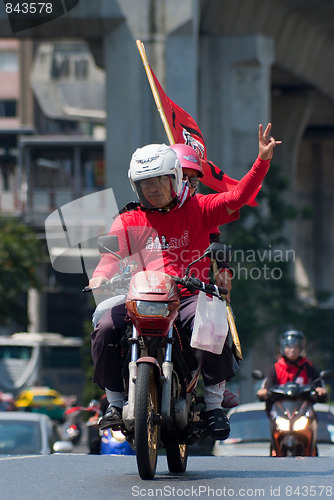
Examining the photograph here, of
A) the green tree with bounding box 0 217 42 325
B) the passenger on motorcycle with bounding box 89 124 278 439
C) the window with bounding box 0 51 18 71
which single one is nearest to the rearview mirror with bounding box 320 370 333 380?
the passenger on motorcycle with bounding box 89 124 278 439

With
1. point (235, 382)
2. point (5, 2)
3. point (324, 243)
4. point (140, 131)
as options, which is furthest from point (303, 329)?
point (324, 243)

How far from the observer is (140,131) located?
23188 millimetres

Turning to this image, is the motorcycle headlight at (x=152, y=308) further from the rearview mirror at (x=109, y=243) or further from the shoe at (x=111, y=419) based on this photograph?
the shoe at (x=111, y=419)

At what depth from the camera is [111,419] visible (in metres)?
6.95

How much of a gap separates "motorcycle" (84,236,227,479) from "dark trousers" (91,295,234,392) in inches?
4.7

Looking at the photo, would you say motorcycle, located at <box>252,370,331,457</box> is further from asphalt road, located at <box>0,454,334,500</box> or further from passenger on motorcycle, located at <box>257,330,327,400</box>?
asphalt road, located at <box>0,454,334,500</box>

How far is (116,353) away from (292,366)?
591cm

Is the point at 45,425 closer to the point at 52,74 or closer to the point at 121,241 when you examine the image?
the point at 121,241

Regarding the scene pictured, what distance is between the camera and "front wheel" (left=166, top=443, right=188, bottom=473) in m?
7.54

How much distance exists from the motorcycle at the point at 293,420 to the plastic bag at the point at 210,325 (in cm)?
460

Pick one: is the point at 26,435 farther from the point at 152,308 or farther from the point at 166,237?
the point at 152,308

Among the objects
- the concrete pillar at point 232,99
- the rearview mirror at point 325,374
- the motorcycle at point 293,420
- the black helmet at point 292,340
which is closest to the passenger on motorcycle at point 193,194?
the motorcycle at point 293,420

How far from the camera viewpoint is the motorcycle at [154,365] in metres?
6.57

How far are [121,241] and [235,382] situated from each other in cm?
1691
